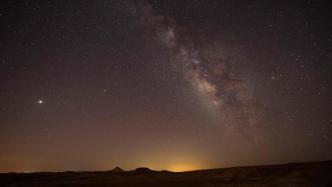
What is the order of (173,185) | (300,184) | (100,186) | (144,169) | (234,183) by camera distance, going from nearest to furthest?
(300,184) < (234,183) < (173,185) < (100,186) < (144,169)

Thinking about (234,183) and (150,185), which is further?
(150,185)

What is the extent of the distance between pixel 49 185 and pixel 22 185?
284 cm

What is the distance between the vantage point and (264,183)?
22.1m

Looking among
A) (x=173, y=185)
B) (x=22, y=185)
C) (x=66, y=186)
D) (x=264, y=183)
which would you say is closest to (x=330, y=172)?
(x=264, y=183)

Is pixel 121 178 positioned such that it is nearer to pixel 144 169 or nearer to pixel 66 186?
pixel 66 186

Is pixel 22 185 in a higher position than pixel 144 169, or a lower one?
lower

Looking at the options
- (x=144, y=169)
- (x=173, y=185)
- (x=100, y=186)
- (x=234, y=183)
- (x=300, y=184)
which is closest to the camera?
(x=300, y=184)

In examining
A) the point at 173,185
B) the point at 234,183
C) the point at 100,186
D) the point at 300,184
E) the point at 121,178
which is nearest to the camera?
the point at 300,184

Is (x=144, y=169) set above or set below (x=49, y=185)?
above

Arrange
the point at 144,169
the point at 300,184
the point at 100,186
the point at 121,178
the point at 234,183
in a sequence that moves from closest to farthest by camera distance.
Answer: the point at 300,184 < the point at 234,183 < the point at 100,186 < the point at 121,178 < the point at 144,169

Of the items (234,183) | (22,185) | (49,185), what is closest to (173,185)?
(234,183)

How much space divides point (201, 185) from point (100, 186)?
10741 mm

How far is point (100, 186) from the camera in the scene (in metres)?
27.4

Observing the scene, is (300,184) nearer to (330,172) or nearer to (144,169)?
(330,172)
